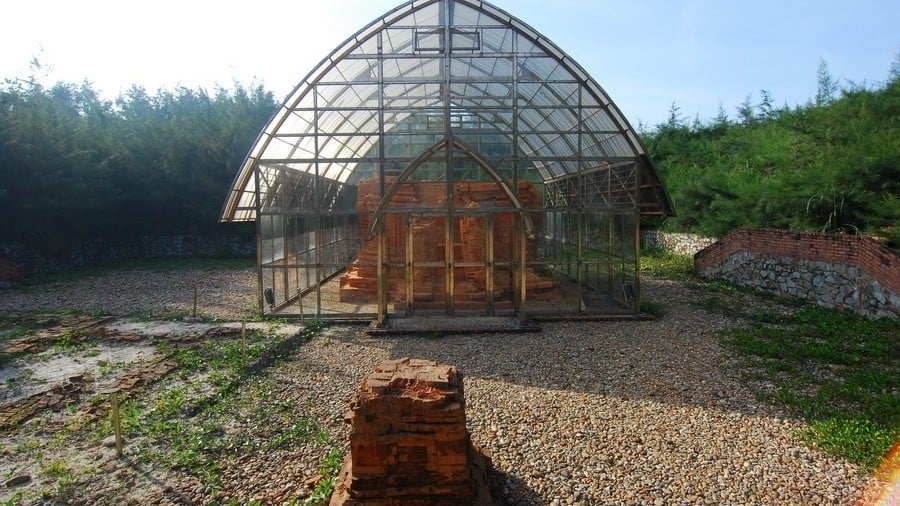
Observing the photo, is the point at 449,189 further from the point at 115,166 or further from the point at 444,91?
the point at 115,166

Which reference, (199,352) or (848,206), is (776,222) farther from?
(199,352)

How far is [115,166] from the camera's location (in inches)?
939

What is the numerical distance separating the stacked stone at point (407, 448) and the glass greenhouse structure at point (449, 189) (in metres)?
7.32

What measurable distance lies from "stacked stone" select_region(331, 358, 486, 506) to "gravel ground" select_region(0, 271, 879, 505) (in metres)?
A: 0.98

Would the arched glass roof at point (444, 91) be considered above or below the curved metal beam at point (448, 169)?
above

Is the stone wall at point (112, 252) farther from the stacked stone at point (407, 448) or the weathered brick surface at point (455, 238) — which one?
the stacked stone at point (407, 448)

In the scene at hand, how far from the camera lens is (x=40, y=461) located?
16.8ft

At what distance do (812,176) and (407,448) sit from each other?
47.3 ft

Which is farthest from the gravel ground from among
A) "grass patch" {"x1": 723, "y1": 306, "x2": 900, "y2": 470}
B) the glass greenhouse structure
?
the glass greenhouse structure

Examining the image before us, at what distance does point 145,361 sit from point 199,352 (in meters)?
0.82

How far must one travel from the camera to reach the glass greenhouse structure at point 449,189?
11.3 metres

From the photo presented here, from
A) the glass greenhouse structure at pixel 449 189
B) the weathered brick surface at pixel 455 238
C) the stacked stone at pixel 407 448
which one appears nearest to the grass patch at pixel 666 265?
the glass greenhouse structure at pixel 449 189

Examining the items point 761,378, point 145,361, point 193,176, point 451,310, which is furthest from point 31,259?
point 761,378

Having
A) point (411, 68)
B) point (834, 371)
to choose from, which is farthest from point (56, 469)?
point (411, 68)
